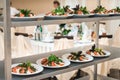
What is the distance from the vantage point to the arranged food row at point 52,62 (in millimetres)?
1156

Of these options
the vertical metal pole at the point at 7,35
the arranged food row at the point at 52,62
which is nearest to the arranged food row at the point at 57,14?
the vertical metal pole at the point at 7,35

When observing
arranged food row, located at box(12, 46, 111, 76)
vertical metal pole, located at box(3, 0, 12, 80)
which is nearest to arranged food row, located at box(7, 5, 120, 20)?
vertical metal pole, located at box(3, 0, 12, 80)

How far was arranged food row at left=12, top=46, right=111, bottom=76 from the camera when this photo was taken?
1156mm

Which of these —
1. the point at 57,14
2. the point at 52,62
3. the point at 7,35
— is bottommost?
the point at 52,62

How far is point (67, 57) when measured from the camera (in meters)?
1.50

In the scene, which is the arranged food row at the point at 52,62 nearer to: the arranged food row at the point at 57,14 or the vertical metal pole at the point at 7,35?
the vertical metal pole at the point at 7,35

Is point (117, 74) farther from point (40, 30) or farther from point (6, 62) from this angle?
point (6, 62)

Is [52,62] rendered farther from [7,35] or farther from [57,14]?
[7,35]

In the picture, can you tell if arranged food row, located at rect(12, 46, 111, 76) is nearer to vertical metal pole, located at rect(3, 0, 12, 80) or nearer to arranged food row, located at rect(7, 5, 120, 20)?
vertical metal pole, located at rect(3, 0, 12, 80)

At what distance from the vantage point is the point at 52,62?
4.32 ft

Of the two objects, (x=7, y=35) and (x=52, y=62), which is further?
(x=52, y=62)

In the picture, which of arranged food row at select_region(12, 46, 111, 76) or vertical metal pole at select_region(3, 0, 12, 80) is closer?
vertical metal pole at select_region(3, 0, 12, 80)

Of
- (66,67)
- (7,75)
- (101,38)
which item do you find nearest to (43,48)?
(101,38)

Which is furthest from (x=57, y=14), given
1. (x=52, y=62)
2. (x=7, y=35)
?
(x=7, y=35)
